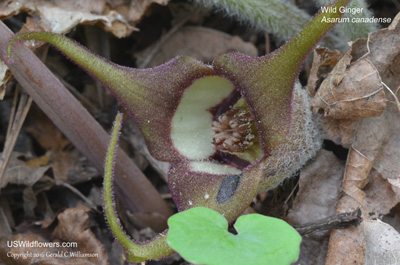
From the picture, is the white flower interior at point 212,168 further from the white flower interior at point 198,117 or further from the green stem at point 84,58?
the green stem at point 84,58

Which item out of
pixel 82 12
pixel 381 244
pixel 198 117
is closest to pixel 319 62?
pixel 198 117

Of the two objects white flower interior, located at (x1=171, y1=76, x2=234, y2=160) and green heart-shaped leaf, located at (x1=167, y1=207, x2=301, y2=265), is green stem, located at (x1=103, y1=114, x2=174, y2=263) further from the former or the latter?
white flower interior, located at (x1=171, y1=76, x2=234, y2=160)

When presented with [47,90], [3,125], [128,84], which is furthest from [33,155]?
[128,84]

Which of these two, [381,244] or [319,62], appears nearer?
[381,244]

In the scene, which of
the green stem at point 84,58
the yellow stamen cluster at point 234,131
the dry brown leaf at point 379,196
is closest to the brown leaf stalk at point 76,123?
the green stem at point 84,58

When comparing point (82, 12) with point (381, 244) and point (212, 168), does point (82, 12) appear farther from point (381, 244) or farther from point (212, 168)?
point (381, 244)

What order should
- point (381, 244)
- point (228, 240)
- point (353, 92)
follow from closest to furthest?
1. point (228, 240)
2. point (381, 244)
3. point (353, 92)
